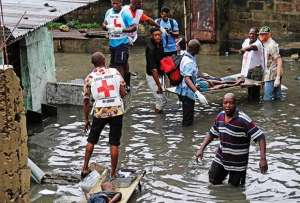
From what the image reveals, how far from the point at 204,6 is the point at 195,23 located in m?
0.54

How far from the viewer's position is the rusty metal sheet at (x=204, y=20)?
19656mm

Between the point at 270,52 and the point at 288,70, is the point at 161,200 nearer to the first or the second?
the point at 270,52

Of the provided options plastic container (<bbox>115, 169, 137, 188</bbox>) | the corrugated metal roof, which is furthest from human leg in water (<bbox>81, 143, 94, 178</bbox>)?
the corrugated metal roof

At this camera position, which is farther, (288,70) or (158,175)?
(288,70)

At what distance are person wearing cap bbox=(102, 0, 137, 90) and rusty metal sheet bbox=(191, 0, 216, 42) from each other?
20.5 ft

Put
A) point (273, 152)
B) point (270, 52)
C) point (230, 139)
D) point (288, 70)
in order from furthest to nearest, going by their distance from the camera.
A: point (288, 70)
point (270, 52)
point (273, 152)
point (230, 139)

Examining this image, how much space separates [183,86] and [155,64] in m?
1.22

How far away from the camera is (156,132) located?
41.3 feet

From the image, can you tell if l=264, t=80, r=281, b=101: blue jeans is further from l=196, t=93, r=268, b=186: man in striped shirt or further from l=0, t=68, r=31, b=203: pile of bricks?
l=0, t=68, r=31, b=203: pile of bricks

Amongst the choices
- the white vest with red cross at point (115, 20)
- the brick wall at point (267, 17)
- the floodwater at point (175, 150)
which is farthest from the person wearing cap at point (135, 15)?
the brick wall at point (267, 17)

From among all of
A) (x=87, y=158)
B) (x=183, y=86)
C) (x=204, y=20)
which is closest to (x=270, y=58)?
(x=183, y=86)

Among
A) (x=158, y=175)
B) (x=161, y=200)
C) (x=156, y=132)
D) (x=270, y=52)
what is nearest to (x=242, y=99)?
(x=270, y=52)

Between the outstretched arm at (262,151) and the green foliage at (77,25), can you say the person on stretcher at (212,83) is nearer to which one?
the outstretched arm at (262,151)

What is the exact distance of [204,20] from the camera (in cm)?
1980
